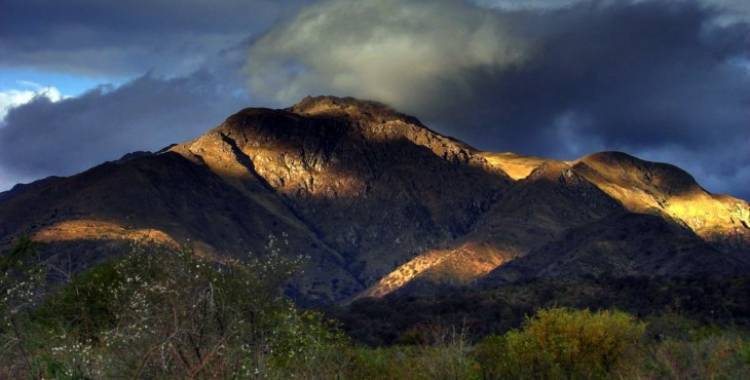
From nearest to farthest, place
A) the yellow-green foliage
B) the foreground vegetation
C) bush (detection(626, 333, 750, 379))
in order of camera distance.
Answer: the foreground vegetation → bush (detection(626, 333, 750, 379)) → the yellow-green foliage

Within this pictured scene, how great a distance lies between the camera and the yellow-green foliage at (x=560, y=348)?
1626 inches

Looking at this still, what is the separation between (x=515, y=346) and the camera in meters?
42.2

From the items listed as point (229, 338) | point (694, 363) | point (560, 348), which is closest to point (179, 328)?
point (229, 338)

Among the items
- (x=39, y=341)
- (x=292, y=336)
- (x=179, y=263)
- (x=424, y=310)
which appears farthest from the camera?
(x=424, y=310)

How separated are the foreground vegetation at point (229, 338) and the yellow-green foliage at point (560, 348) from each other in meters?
0.07

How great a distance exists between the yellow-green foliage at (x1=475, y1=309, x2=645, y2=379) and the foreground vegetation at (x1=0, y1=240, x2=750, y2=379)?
0.21ft

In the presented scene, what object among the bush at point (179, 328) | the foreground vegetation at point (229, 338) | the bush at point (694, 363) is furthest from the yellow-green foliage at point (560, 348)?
the bush at point (179, 328)

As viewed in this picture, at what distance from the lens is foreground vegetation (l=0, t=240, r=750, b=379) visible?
16.2 metres

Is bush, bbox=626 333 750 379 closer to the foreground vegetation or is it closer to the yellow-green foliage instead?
→ the foreground vegetation

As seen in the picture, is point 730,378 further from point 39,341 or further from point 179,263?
point 39,341

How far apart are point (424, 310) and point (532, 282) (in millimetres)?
22696

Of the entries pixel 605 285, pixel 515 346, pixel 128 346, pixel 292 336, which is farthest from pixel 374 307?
pixel 128 346

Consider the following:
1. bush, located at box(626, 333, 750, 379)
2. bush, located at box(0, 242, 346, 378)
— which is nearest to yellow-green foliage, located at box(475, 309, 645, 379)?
bush, located at box(626, 333, 750, 379)

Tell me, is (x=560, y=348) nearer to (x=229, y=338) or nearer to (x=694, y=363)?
(x=694, y=363)
